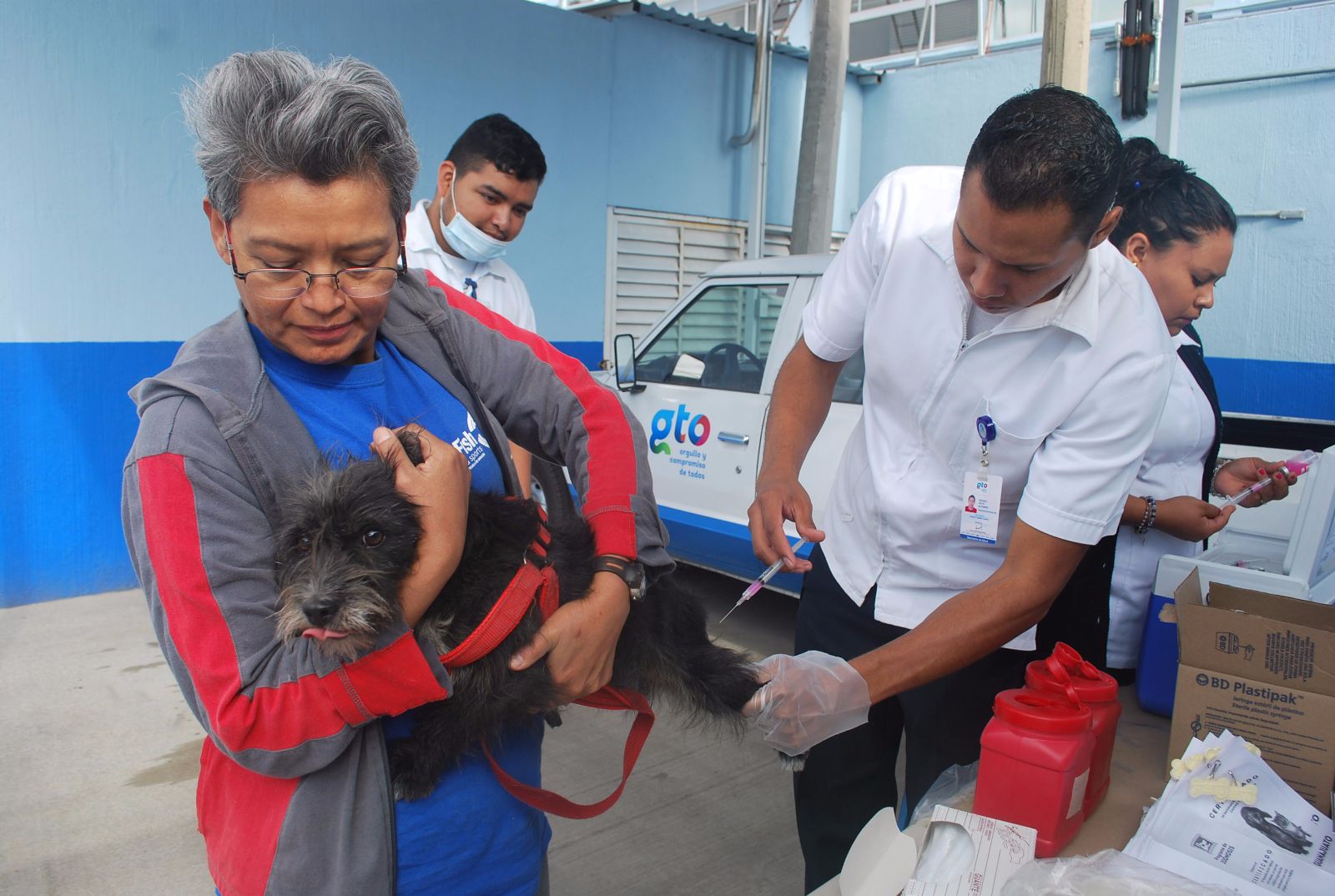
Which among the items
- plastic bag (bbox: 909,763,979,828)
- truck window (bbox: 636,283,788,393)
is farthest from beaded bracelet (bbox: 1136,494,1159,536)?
truck window (bbox: 636,283,788,393)

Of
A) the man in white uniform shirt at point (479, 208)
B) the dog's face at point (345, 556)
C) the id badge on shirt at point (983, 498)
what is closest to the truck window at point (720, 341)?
the man in white uniform shirt at point (479, 208)

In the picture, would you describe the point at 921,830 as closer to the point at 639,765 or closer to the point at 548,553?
the point at 548,553

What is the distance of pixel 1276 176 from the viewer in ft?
27.2

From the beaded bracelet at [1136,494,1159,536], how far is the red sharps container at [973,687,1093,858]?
3.93 ft

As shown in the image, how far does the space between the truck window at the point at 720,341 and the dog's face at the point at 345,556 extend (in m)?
4.03

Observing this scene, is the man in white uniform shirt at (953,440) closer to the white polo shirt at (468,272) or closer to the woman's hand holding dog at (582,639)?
the woman's hand holding dog at (582,639)

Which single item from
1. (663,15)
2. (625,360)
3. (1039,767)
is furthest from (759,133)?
(1039,767)

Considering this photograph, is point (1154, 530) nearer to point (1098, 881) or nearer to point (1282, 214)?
point (1098, 881)

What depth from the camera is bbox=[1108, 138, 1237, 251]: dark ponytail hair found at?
2648 millimetres

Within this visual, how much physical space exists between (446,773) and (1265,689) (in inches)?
61.9

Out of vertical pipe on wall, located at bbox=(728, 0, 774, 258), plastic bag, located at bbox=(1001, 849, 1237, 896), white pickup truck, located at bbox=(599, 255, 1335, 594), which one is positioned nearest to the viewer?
plastic bag, located at bbox=(1001, 849, 1237, 896)

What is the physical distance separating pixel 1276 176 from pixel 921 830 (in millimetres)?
8835

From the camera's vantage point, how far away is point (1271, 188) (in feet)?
27.4

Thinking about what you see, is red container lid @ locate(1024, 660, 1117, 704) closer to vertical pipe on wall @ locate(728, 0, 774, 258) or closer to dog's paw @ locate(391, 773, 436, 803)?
dog's paw @ locate(391, 773, 436, 803)
